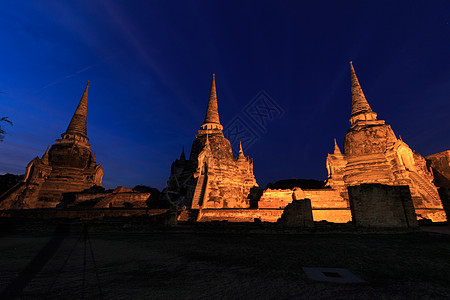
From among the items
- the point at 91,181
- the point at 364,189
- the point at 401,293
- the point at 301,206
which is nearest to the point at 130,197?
the point at 91,181

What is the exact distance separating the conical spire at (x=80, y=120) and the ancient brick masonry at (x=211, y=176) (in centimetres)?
1697

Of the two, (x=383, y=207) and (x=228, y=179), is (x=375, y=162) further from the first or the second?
(x=383, y=207)

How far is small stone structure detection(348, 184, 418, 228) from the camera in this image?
26.6 feet

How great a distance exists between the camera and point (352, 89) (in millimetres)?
33938

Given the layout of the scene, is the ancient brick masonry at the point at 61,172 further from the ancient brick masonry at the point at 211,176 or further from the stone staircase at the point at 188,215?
the stone staircase at the point at 188,215

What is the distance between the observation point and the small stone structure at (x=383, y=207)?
810cm

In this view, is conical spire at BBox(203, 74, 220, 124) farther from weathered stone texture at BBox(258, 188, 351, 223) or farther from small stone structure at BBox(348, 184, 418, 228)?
small stone structure at BBox(348, 184, 418, 228)

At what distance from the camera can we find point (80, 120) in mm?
32688

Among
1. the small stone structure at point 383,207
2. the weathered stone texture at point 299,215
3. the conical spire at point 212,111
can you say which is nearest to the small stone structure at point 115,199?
the conical spire at point 212,111

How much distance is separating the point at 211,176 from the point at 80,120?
2645cm

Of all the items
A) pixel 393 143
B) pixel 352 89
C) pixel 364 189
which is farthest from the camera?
pixel 352 89

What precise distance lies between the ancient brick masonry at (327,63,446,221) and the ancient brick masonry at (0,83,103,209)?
36367 millimetres

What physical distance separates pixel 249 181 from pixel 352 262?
85.4 ft

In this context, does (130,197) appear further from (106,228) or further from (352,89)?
(352,89)
